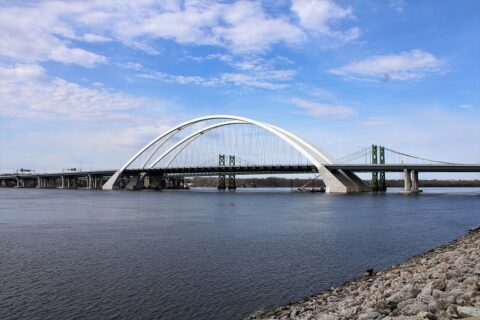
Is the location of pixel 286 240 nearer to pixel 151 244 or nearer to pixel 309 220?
pixel 151 244

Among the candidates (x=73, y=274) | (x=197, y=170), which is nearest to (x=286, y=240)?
(x=73, y=274)

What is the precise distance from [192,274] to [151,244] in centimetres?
653

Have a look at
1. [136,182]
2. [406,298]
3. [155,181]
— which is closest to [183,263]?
[406,298]

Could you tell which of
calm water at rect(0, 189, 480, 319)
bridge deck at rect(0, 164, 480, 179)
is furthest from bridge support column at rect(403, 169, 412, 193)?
calm water at rect(0, 189, 480, 319)

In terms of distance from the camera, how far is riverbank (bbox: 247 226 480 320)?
289 inches

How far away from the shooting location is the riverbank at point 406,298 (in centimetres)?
734

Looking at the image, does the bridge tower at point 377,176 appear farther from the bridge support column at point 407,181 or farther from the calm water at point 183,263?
the calm water at point 183,263

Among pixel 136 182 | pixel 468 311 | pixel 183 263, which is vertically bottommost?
pixel 183 263

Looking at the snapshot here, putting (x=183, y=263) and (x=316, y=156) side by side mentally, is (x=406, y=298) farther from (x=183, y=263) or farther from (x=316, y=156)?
(x=316, y=156)

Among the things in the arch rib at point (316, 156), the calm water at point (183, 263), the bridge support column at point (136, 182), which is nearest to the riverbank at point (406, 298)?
the calm water at point (183, 263)

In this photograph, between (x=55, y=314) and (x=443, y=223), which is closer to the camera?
(x=55, y=314)

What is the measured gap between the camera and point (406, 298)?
848 cm

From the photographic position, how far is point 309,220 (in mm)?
32281

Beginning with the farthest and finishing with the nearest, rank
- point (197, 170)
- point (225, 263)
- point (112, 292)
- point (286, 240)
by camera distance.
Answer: point (197, 170) < point (286, 240) < point (225, 263) < point (112, 292)
